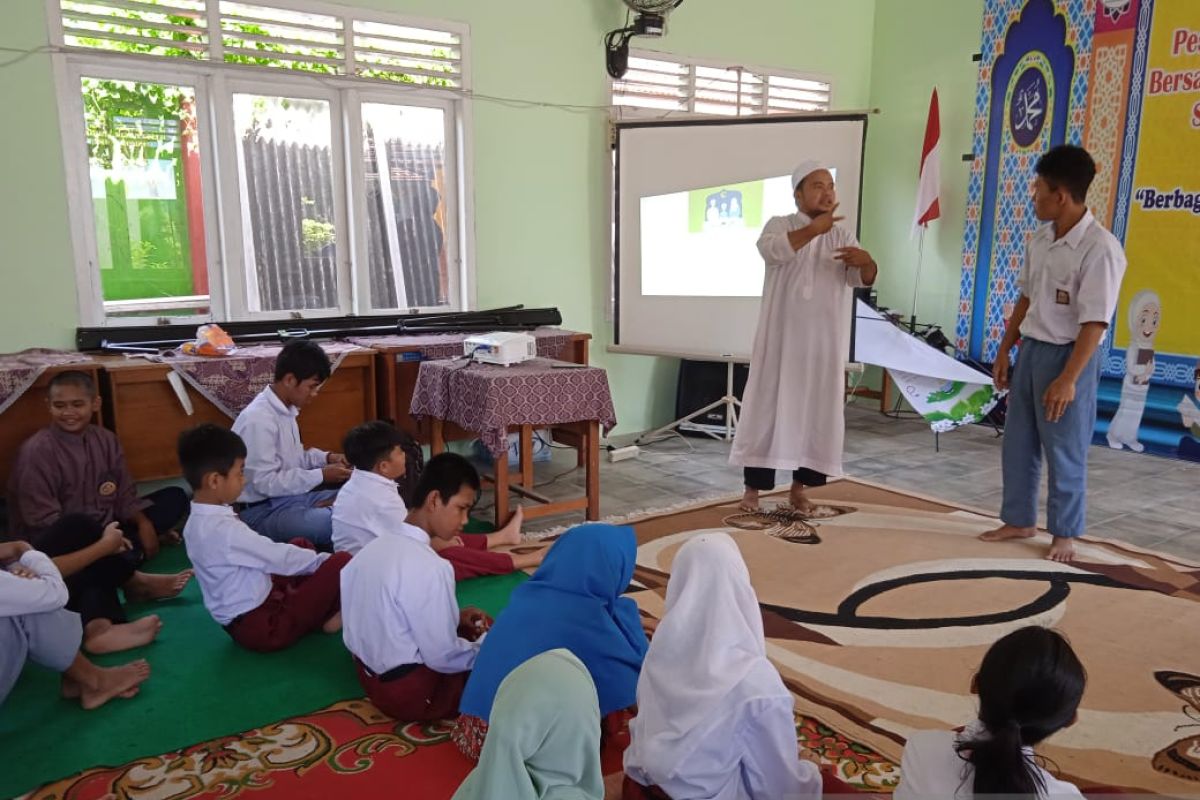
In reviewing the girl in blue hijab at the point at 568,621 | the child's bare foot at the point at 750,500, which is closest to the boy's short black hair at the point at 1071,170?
the child's bare foot at the point at 750,500

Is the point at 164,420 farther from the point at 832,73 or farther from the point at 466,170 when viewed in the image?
the point at 832,73

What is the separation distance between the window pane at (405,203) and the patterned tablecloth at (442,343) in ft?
1.32

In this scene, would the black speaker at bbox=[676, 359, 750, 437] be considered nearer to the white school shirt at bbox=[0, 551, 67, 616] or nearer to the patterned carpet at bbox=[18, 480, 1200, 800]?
the patterned carpet at bbox=[18, 480, 1200, 800]

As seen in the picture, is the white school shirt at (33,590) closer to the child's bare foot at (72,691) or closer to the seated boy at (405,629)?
the child's bare foot at (72,691)

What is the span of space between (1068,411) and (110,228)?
428cm

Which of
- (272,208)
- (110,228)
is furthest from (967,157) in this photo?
(110,228)

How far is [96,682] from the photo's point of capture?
7.74ft

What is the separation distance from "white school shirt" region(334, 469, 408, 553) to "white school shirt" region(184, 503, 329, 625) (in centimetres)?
18

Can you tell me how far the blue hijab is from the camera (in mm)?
1873

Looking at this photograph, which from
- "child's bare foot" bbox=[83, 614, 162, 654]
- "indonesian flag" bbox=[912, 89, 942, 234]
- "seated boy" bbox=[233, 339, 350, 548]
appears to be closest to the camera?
"child's bare foot" bbox=[83, 614, 162, 654]

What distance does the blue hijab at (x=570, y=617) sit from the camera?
187 centimetres

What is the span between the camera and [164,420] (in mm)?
3848

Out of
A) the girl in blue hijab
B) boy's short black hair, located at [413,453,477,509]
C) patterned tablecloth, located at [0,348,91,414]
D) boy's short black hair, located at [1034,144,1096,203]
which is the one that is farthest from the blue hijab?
patterned tablecloth, located at [0,348,91,414]

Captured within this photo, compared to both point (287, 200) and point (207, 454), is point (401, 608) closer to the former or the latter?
point (207, 454)
